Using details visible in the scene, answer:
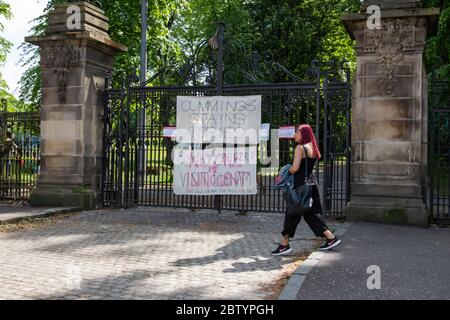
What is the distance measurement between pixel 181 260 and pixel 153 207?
577 cm

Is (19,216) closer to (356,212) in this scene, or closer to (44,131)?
(44,131)

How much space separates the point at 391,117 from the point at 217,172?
12.6 feet

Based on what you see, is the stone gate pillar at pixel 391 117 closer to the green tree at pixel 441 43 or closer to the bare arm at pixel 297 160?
the bare arm at pixel 297 160

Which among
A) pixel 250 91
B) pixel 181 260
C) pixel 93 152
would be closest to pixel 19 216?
pixel 93 152

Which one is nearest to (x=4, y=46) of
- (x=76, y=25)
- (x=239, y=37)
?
(x=239, y=37)

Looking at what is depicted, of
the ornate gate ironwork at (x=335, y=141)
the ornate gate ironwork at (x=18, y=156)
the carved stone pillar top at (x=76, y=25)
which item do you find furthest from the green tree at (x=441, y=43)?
the ornate gate ironwork at (x=18, y=156)

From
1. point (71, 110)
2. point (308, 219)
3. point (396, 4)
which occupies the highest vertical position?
point (396, 4)

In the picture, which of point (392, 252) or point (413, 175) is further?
point (413, 175)

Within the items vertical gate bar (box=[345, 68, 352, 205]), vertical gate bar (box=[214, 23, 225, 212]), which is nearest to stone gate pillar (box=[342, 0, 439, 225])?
vertical gate bar (box=[345, 68, 352, 205])

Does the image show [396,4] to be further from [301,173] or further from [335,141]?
[301,173]

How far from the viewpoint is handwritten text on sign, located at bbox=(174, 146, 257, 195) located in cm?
1112

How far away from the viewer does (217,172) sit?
11203 millimetres

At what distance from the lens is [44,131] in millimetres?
12195

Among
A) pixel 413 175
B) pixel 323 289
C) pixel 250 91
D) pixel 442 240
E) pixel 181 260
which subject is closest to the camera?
pixel 323 289
